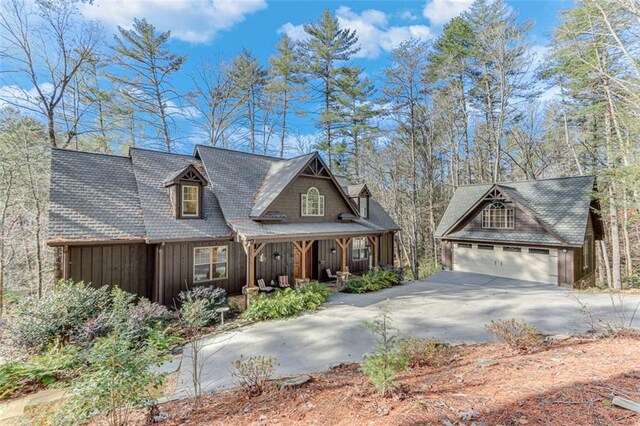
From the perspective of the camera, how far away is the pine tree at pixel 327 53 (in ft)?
72.1

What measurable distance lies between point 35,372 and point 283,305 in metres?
5.75

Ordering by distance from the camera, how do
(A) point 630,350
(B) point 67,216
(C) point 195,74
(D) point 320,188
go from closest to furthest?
(A) point 630,350
(B) point 67,216
(D) point 320,188
(C) point 195,74

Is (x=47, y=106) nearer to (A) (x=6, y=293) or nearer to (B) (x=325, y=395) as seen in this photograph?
(A) (x=6, y=293)

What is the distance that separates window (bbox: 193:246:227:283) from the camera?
10539 millimetres

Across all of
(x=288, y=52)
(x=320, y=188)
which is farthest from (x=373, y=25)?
(x=320, y=188)

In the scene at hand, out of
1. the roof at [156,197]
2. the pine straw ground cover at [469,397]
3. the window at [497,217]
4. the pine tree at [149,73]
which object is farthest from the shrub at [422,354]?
the pine tree at [149,73]

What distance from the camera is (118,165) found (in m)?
11.4

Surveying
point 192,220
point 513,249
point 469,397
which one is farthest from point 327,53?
point 469,397

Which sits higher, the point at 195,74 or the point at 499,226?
the point at 195,74

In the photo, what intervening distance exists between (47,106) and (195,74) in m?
8.74

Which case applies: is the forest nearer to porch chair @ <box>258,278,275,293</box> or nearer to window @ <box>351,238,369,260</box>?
window @ <box>351,238,369,260</box>

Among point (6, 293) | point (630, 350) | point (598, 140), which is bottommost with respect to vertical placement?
point (6, 293)

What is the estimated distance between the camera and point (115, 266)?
9.34 m

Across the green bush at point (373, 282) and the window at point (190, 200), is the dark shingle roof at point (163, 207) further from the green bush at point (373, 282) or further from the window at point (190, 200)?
the green bush at point (373, 282)
